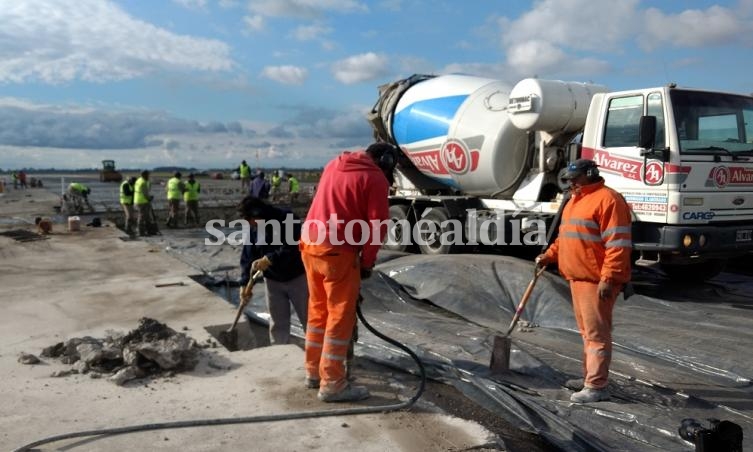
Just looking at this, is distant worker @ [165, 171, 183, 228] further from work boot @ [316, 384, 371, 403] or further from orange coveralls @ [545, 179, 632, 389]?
orange coveralls @ [545, 179, 632, 389]

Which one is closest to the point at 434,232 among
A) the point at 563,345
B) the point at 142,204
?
the point at 563,345

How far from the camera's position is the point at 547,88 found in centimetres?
785

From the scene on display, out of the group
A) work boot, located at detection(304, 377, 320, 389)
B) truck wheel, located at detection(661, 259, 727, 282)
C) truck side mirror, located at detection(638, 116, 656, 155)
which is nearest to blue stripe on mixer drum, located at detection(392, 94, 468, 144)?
truck side mirror, located at detection(638, 116, 656, 155)

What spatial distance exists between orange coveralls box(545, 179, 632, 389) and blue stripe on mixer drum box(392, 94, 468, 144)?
18.0 feet

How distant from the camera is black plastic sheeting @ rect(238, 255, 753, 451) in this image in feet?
12.3

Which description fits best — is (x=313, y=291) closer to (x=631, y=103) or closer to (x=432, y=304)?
(x=432, y=304)

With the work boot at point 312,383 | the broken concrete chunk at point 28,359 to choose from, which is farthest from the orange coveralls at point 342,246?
the broken concrete chunk at point 28,359

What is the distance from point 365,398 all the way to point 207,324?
260cm

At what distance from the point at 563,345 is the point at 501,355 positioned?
1195 mm

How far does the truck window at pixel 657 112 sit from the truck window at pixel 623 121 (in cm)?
10

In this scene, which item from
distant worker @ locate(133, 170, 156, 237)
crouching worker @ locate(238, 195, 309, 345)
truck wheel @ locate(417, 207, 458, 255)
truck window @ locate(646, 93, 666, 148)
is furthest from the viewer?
distant worker @ locate(133, 170, 156, 237)

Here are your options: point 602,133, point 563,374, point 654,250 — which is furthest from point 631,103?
point 563,374

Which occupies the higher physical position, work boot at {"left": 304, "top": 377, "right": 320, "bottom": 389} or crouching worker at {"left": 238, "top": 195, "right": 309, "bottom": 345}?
crouching worker at {"left": 238, "top": 195, "right": 309, "bottom": 345}

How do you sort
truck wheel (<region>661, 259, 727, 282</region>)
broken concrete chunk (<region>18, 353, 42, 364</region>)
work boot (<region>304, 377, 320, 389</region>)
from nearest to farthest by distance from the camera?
work boot (<region>304, 377, 320, 389</region>)
broken concrete chunk (<region>18, 353, 42, 364</region>)
truck wheel (<region>661, 259, 727, 282</region>)
